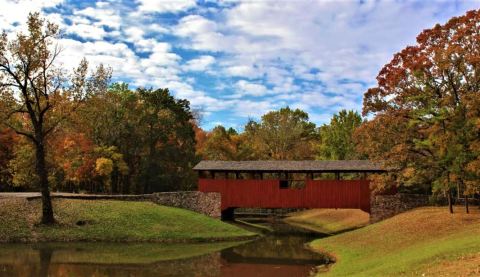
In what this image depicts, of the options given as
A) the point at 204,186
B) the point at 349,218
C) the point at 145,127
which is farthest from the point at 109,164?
the point at 349,218

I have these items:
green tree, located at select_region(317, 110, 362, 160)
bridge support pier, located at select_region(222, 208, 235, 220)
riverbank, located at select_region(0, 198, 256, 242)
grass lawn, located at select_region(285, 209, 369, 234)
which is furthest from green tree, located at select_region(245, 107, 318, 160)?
riverbank, located at select_region(0, 198, 256, 242)

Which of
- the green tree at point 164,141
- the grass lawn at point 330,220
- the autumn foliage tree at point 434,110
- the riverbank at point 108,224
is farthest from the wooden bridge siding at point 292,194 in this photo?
the green tree at point 164,141

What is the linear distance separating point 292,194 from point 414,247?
64.0 ft

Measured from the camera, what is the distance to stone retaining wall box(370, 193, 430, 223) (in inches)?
1483

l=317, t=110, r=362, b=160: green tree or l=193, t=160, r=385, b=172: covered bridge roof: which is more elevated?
l=317, t=110, r=362, b=160: green tree

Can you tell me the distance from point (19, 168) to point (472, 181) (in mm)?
38949

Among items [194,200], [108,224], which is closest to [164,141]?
[194,200]

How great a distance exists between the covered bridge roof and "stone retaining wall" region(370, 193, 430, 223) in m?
2.50

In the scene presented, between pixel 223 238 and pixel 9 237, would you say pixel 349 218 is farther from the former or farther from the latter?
pixel 9 237

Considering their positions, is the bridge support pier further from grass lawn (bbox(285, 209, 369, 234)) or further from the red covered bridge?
grass lawn (bbox(285, 209, 369, 234))

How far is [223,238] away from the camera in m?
32.7

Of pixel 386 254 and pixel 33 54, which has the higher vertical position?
pixel 33 54

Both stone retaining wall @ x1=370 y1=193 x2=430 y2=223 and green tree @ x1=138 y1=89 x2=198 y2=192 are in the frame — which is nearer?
stone retaining wall @ x1=370 y1=193 x2=430 y2=223

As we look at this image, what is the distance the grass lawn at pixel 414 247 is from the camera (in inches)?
603
